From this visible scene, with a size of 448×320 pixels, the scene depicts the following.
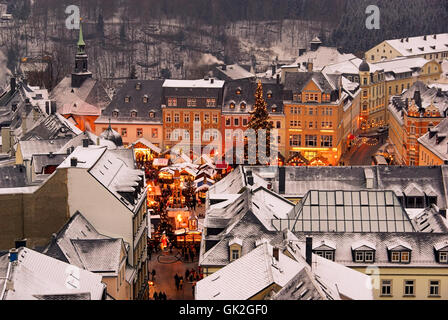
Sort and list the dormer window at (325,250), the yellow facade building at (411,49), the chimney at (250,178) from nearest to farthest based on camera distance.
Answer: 1. the dormer window at (325,250)
2. the chimney at (250,178)
3. the yellow facade building at (411,49)

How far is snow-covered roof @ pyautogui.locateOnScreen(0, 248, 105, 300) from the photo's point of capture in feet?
84.7

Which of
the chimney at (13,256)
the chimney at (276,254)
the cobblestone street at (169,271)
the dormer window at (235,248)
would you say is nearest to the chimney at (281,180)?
the cobblestone street at (169,271)

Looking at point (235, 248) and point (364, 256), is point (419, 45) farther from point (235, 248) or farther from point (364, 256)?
point (235, 248)

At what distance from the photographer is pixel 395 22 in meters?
176

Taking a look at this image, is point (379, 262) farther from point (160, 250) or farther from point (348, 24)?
point (348, 24)

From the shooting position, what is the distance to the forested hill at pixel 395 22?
17362cm

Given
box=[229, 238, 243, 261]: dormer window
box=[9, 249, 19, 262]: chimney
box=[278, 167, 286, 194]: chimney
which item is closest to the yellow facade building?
box=[278, 167, 286, 194]: chimney

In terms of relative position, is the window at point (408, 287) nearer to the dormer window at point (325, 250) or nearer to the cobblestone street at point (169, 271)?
the dormer window at point (325, 250)

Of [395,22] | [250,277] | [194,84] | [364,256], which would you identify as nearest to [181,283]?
[364,256]

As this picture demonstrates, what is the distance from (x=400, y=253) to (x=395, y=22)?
140 meters

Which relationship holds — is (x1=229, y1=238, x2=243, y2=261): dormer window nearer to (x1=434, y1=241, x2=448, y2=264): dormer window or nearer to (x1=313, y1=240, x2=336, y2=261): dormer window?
(x1=313, y1=240, x2=336, y2=261): dormer window

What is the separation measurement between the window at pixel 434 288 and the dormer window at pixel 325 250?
4.70 m

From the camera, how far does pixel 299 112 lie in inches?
3733
